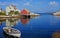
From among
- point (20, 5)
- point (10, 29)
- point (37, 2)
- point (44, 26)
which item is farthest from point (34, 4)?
point (10, 29)

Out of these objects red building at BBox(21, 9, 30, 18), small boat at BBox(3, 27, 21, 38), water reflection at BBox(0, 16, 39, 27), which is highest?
red building at BBox(21, 9, 30, 18)

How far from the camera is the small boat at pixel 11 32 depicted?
2.02 metres

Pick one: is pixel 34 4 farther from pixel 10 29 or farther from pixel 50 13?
pixel 10 29

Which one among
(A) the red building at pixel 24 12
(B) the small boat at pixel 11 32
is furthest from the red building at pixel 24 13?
(B) the small boat at pixel 11 32

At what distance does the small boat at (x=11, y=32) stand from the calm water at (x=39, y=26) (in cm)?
6

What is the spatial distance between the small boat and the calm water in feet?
0.21

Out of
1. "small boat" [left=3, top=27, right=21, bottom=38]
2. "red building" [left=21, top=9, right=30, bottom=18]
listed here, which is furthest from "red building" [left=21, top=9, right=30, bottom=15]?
"small boat" [left=3, top=27, right=21, bottom=38]

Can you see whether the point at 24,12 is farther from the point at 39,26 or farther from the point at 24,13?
the point at 39,26

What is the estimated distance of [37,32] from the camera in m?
2.11

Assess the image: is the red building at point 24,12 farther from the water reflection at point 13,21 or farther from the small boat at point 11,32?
the small boat at point 11,32

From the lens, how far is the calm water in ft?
6.89

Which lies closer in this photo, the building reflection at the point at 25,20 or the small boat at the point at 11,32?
the small boat at the point at 11,32

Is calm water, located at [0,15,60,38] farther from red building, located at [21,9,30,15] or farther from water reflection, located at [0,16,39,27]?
red building, located at [21,9,30,15]

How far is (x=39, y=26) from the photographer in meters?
2.13
